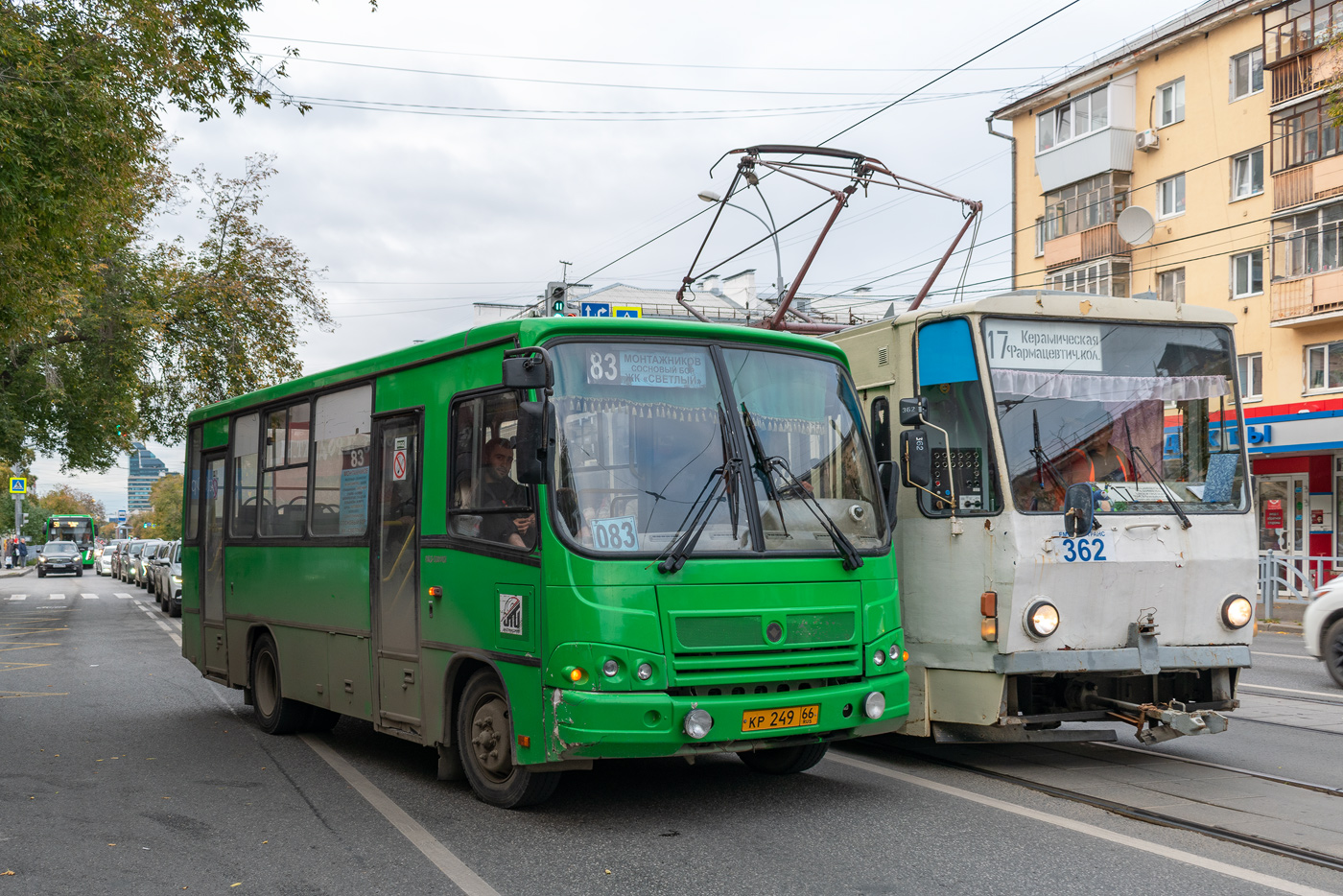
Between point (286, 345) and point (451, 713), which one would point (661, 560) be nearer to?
point (451, 713)

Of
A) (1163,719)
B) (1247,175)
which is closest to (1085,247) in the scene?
(1247,175)

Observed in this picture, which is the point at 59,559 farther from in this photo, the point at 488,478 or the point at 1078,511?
the point at 1078,511

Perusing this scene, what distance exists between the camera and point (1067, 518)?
7.73m

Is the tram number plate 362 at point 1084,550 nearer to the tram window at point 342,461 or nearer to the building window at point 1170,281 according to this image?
the tram window at point 342,461

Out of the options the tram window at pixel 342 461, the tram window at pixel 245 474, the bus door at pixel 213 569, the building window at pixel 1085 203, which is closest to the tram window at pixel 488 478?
the tram window at pixel 342 461

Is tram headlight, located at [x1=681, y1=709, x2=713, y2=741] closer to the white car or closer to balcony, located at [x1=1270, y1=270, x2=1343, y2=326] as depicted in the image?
the white car

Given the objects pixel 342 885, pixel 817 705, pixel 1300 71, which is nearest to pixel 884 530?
pixel 817 705

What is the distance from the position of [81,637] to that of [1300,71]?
29.9 meters

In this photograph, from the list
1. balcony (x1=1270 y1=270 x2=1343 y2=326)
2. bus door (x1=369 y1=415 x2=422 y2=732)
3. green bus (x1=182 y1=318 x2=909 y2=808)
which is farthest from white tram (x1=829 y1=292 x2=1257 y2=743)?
balcony (x1=1270 y1=270 x2=1343 y2=326)

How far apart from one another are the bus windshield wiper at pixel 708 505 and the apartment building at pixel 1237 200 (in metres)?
24.5

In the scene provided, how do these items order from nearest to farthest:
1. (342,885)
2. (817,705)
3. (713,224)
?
(342,885), (817,705), (713,224)

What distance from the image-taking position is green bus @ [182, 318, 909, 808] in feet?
21.3

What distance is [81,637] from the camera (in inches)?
858

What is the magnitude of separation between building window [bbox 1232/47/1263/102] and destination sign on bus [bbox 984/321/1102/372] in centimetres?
2960
